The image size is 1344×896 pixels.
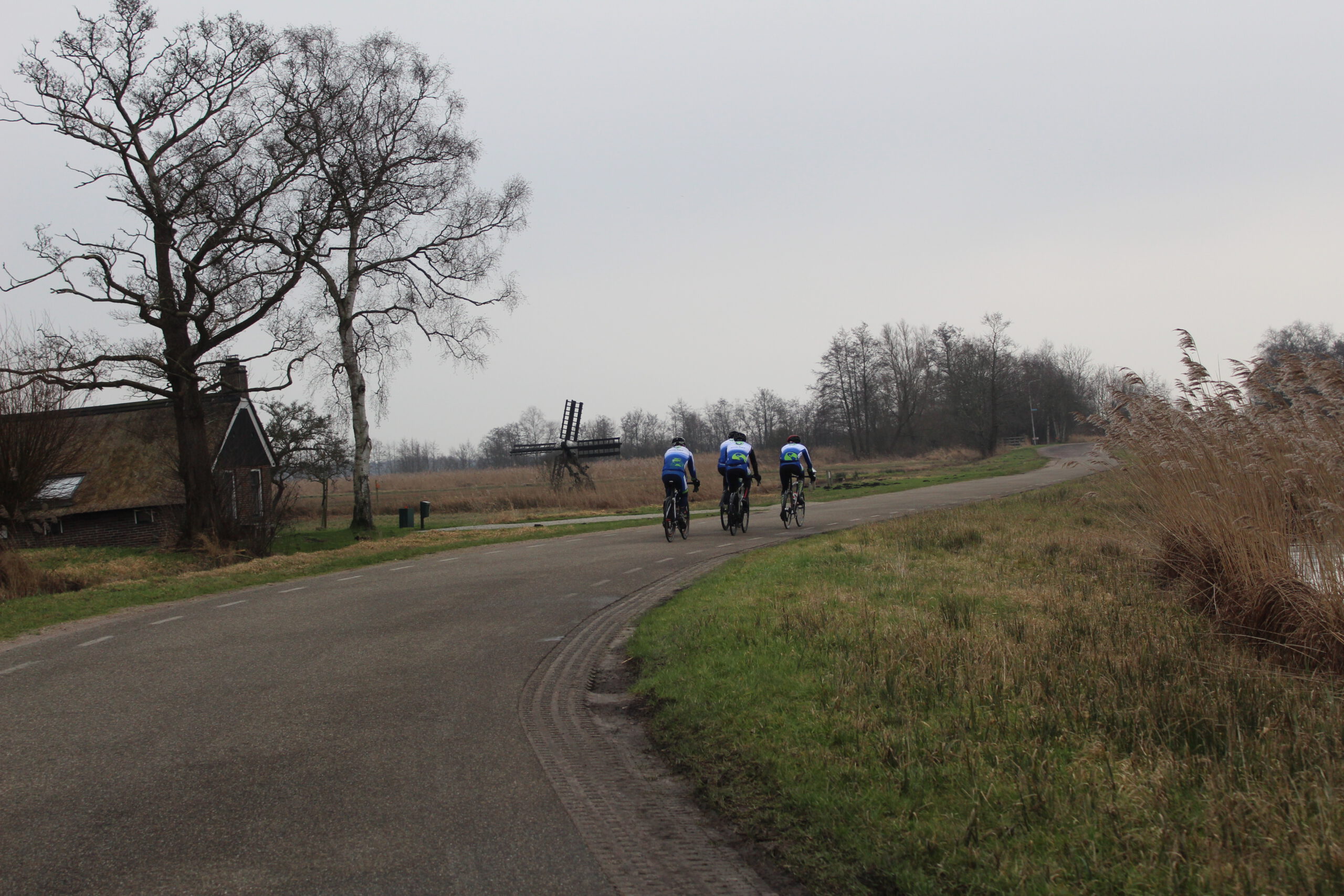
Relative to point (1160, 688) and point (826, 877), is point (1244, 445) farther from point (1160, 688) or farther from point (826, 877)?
point (826, 877)

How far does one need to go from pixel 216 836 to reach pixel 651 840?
1.87m

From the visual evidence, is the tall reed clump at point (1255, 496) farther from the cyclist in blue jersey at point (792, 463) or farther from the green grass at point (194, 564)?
the green grass at point (194, 564)

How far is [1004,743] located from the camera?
15.1 ft

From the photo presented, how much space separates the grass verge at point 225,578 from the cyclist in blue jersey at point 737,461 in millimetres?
5135

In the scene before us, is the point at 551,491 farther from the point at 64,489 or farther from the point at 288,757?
the point at 288,757

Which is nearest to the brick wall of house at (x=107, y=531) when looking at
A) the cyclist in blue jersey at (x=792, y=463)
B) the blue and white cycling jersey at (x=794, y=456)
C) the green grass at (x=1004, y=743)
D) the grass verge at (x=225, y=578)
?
the grass verge at (x=225, y=578)

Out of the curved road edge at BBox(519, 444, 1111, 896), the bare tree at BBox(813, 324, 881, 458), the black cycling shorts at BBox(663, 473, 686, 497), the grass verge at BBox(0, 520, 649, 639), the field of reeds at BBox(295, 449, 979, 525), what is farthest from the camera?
the bare tree at BBox(813, 324, 881, 458)

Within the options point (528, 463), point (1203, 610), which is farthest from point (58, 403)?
point (528, 463)

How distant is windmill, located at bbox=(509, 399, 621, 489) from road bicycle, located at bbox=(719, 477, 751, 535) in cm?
2706

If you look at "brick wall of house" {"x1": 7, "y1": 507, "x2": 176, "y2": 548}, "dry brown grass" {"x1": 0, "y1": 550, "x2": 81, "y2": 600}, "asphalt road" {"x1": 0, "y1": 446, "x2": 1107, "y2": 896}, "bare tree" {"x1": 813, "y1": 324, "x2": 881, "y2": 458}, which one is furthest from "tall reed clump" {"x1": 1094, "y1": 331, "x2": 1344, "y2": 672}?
"bare tree" {"x1": 813, "y1": 324, "x2": 881, "y2": 458}

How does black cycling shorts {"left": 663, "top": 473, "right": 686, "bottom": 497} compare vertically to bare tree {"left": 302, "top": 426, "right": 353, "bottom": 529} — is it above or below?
below

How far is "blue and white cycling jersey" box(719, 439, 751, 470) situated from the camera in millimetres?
18453

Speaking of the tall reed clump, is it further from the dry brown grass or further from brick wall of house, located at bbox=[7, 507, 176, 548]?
brick wall of house, located at bbox=[7, 507, 176, 548]

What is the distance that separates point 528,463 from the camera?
82.0 metres
